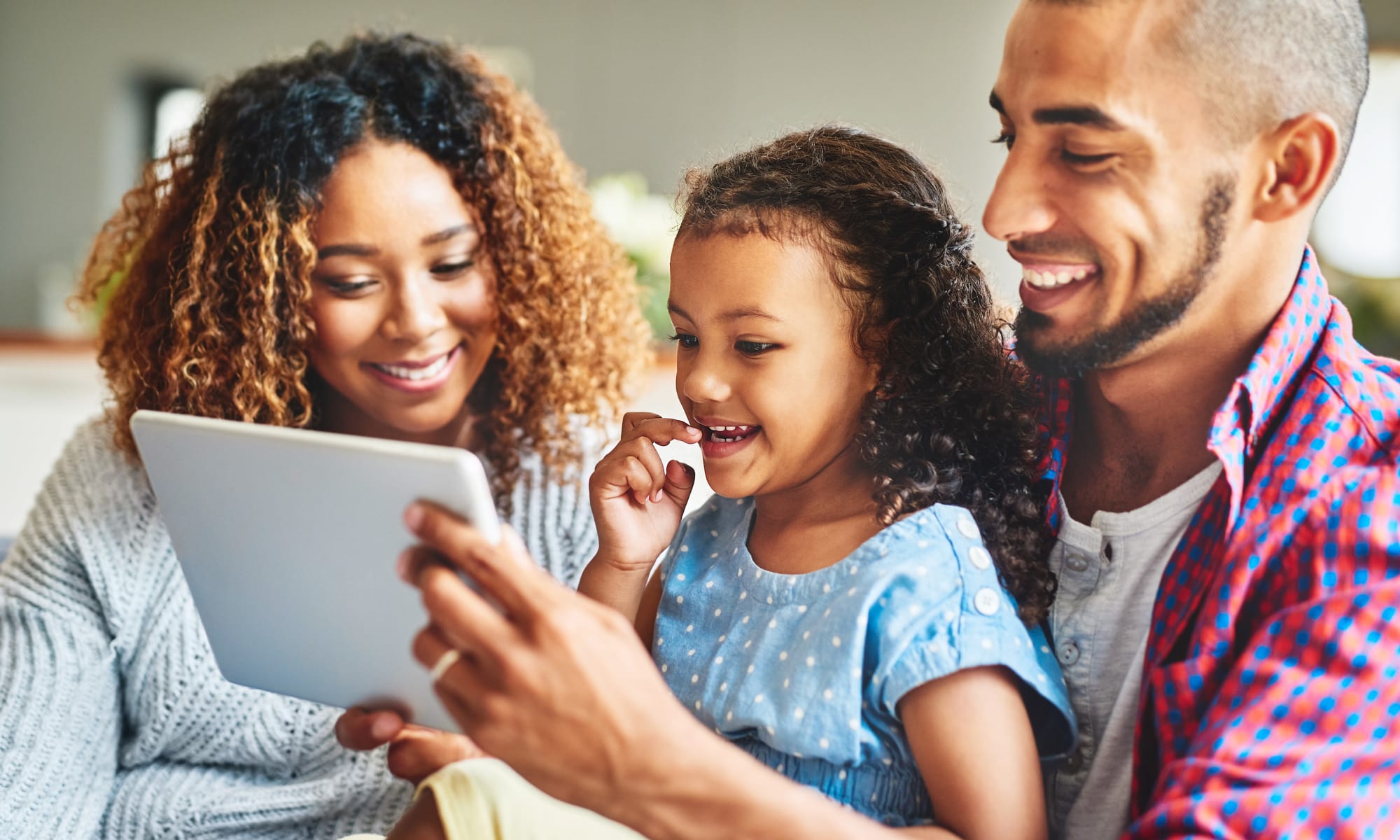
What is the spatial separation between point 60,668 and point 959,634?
1.02m

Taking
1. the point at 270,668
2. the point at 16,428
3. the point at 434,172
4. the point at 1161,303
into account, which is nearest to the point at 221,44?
the point at 16,428

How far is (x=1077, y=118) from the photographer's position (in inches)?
28.9

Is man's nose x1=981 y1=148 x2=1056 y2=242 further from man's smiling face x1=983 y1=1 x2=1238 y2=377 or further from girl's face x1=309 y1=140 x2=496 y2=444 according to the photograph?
girl's face x1=309 y1=140 x2=496 y2=444

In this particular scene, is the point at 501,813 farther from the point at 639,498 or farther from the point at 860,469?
the point at 860,469

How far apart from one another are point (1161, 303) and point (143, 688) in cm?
116

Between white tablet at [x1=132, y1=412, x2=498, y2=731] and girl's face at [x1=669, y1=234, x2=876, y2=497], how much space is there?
181mm

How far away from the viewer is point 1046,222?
0.76 metres

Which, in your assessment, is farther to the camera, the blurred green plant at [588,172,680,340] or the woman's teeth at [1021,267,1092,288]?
the blurred green plant at [588,172,680,340]

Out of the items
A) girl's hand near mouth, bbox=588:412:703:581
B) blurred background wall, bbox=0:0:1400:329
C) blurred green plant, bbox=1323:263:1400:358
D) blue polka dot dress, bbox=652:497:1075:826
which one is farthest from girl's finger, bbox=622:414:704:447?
blurred background wall, bbox=0:0:1400:329

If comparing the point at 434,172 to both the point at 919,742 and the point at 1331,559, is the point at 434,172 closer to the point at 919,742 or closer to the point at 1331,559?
the point at 919,742

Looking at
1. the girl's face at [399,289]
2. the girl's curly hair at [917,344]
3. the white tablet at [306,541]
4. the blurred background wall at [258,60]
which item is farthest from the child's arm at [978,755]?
the blurred background wall at [258,60]

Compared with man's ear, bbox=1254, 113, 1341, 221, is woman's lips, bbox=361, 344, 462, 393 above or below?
below

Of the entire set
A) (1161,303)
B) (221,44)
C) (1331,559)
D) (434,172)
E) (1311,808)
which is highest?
(221,44)

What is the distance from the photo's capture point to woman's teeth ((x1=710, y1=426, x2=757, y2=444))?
878 millimetres
